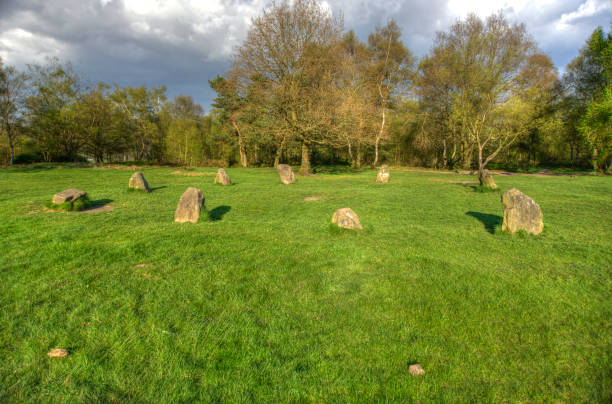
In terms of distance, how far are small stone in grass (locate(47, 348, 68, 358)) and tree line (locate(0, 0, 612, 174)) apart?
20.0 m

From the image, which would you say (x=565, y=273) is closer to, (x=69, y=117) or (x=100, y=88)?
(x=69, y=117)

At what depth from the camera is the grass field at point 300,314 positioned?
2703mm

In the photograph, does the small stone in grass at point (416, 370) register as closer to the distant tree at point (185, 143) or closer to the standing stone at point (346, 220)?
the standing stone at point (346, 220)

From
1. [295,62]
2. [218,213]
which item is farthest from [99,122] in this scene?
A: [218,213]

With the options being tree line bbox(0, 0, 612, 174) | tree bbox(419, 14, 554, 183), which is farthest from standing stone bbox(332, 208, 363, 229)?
tree bbox(419, 14, 554, 183)

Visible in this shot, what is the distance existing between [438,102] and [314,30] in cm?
2034

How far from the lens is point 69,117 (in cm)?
3131

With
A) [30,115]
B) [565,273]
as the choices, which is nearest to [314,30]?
[565,273]

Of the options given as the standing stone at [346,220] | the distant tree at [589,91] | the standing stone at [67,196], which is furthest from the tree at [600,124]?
the standing stone at [67,196]

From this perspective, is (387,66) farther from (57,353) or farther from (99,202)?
(57,353)

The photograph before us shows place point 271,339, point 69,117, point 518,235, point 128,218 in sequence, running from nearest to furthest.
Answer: point 271,339 → point 518,235 → point 128,218 → point 69,117

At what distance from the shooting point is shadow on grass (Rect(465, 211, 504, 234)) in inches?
323

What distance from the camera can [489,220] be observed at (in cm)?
910

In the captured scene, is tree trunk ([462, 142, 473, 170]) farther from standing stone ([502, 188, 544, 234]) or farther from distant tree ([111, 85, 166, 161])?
distant tree ([111, 85, 166, 161])
